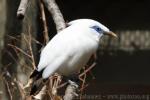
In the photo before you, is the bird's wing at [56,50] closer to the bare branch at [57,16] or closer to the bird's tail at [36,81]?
the bird's tail at [36,81]

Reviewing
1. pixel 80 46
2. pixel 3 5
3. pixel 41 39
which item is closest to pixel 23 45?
pixel 3 5

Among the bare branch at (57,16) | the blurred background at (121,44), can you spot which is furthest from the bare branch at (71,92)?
the blurred background at (121,44)

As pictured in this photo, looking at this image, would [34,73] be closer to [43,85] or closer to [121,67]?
[43,85]

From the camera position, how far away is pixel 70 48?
1914 millimetres

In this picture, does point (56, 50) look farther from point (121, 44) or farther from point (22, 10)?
point (121, 44)

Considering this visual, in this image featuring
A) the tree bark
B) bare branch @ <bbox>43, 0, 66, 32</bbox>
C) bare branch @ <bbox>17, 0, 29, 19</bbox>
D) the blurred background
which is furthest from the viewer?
the blurred background

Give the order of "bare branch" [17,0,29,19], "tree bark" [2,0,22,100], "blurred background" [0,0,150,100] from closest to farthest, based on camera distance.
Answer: "bare branch" [17,0,29,19], "tree bark" [2,0,22,100], "blurred background" [0,0,150,100]

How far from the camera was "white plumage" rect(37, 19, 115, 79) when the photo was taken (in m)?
1.91

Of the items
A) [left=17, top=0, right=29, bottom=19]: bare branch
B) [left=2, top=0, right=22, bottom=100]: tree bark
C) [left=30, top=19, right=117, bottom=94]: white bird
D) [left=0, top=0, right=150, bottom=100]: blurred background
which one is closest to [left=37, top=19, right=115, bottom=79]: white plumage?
[left=30, top=19, right=117, bottom=94]: white bird

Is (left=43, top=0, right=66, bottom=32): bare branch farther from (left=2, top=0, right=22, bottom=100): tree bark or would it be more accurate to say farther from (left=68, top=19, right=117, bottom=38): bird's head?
(left=2, top=0, right=22, bottom=100): tree bark

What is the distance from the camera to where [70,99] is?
6.35ft

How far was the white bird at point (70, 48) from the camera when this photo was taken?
6.25ft

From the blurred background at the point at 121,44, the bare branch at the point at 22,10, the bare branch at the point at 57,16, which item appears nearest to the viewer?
the bare branch at the point at 22,10

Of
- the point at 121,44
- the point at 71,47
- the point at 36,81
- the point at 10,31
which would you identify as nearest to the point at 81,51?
the point at 71,47
